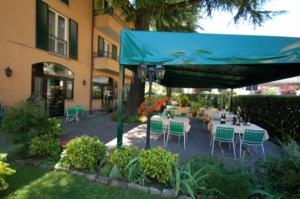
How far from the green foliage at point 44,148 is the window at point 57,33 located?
25.6 ft

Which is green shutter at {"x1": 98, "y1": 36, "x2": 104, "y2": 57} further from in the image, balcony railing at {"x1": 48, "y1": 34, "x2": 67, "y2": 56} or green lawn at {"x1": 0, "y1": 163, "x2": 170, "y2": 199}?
green lawn at {"x1": 0, "y1": 163, "x2": 170, "y2": 199}

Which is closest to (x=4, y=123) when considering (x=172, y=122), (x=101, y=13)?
(x=172, y=122)

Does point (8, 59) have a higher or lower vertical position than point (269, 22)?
lower

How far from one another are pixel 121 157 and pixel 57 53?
9721 millimetres

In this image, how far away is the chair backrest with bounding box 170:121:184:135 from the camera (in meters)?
6.83

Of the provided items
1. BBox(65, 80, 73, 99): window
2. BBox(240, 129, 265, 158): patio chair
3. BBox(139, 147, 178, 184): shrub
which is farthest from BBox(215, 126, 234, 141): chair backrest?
BBox(65, 80, 73, 99): window

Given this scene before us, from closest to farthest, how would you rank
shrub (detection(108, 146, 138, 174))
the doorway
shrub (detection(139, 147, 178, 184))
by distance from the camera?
shrub (detection(139, 147, 178, 184))
shrub (detection(108, 146, 138, 174))
the doorway

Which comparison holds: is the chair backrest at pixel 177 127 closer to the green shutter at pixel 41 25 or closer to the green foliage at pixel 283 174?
the green foliage at pixel 283 174

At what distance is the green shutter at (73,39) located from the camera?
1309cm

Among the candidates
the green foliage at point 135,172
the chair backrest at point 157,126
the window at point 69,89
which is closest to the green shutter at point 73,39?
the window at point 69,89

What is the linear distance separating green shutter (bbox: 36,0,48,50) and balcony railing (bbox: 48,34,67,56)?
1.46 feet

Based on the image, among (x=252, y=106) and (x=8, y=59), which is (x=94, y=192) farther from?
(x=252, y=106)

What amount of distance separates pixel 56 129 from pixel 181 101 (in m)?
12.7

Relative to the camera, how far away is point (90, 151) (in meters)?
4.49
